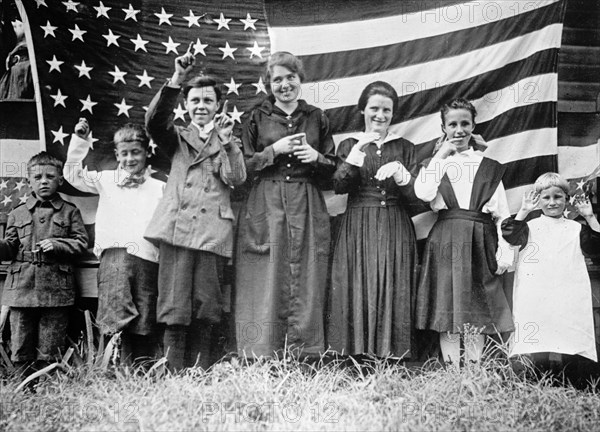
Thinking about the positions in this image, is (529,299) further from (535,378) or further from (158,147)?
(158,147)

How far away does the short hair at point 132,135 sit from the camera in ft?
17.0

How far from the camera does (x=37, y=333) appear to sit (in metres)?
5.13

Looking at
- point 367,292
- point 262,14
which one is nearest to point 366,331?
point 367,292

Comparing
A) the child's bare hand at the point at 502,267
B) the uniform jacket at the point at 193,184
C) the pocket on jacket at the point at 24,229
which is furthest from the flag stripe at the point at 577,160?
the pocket on jacket at the point at 24,229

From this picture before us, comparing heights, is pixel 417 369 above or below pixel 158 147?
below

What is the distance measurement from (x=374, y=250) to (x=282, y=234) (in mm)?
607

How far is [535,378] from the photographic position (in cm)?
494

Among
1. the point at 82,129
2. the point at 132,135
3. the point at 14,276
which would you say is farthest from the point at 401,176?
the point at 14,276

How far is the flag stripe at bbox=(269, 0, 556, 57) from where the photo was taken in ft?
18.0

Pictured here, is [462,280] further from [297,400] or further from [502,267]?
[297,400]

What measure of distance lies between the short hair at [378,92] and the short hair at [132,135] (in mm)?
1497

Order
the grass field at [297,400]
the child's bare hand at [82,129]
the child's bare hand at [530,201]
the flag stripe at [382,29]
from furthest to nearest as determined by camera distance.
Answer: the flag stripe at [382,29] < the child's bare hand at [82,129] < the child's bare hand at [530,201] < the grass field at [297,400]

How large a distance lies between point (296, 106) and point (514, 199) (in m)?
1.63

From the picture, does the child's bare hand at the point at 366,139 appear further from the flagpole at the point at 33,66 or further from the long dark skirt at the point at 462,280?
the flagpole at the point at 33,66
